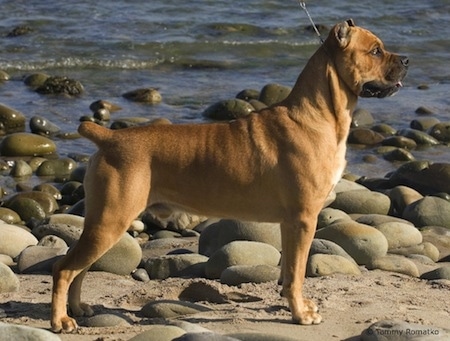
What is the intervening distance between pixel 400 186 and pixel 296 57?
34.6 feet

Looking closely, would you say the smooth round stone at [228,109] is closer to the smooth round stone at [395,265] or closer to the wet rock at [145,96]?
the wet rock at [145,96]

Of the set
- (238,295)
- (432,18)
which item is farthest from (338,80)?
(432,18)

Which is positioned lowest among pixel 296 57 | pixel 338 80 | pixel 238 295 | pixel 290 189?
pixel 296 57

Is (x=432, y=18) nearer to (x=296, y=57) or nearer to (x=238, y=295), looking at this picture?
(x=296, y=57)

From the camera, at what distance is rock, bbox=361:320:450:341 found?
6.59 metres

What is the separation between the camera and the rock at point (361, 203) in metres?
11.7

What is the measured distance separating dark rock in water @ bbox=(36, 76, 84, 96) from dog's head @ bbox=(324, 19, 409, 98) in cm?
A: 1146

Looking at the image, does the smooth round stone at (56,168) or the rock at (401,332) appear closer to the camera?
the rock at (401,332)

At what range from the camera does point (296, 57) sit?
74.4 ft

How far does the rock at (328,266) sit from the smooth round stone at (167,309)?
53.8 inches

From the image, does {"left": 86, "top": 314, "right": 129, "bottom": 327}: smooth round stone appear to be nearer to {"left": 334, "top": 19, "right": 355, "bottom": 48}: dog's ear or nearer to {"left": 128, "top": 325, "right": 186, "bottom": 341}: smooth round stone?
{"left": 128, "top": 325, "right": 186, "bottom": 341}: smooth round stone

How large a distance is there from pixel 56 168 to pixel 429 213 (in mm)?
5033

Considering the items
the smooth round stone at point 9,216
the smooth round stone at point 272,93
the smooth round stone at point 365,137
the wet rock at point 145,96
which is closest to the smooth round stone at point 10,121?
the wet rock at point 145,96

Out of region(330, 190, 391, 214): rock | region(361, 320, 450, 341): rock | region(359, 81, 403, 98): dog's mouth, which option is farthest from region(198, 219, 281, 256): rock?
region(361, 320, 450, 341): rock
